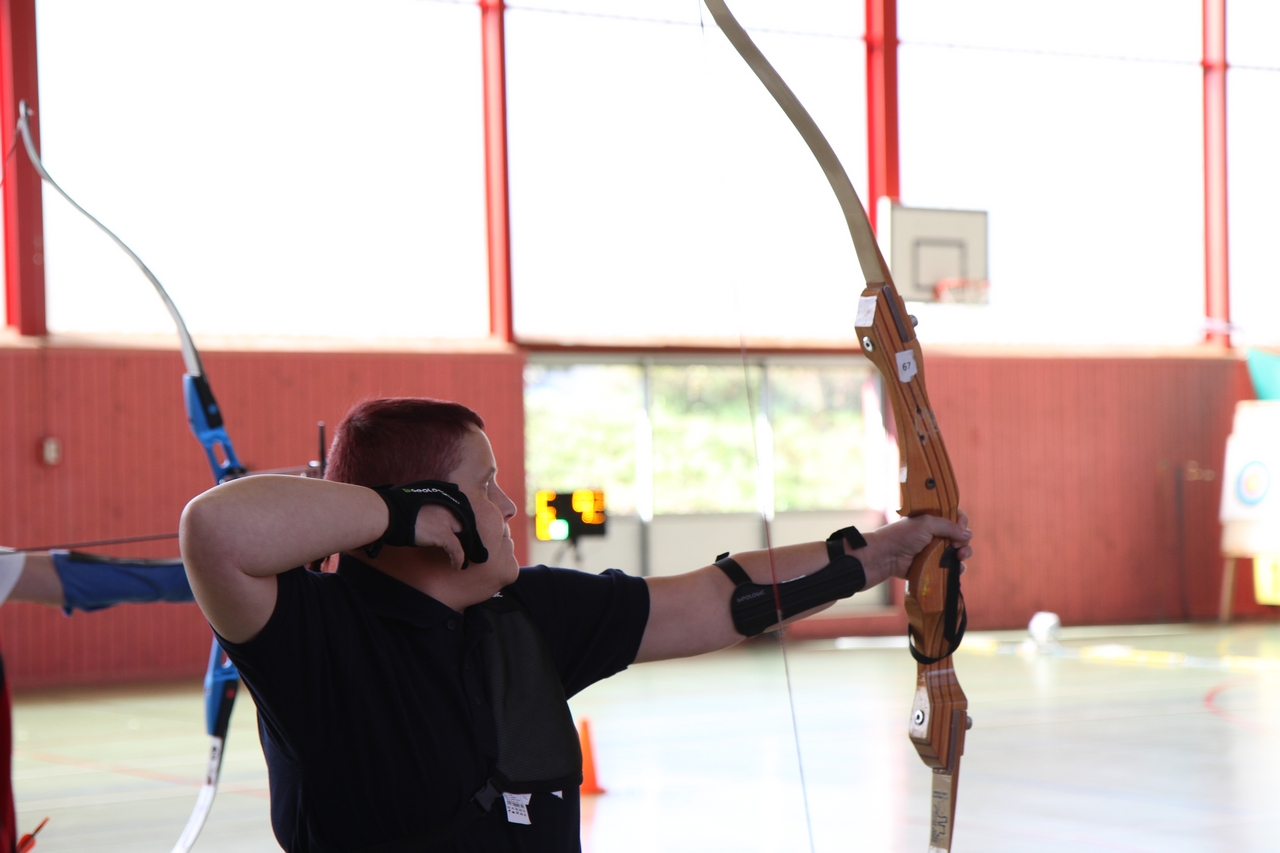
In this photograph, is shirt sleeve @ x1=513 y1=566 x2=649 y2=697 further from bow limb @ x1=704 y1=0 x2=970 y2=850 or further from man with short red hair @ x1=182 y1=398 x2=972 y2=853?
bow limb @ x1=704 y1=0 x2=970 y2=850

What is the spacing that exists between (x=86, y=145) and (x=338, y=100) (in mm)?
1547

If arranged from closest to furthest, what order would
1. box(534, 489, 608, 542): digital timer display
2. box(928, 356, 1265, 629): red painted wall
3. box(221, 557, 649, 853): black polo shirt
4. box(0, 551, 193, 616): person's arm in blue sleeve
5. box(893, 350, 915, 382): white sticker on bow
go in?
1. box(221, 557, 649, 853): black polo shirt
2. box(893, 350, 915, 382): white sticker on bow
3. box(0, 551, 193, 616): person's arm in blue sleeve
4. box(534, 489, 608, 542): digital timer display
5. box(928, 356, 1265, 629): red painted wall

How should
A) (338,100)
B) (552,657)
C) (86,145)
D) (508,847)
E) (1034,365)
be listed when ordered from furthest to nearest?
(1034,365)
(338,100)
(86,145)
(552,657)
(508,847)

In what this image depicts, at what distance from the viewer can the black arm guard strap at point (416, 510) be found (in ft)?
4.06

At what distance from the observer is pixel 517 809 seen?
1.35m

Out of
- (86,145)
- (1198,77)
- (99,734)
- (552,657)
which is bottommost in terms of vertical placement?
(99,734)

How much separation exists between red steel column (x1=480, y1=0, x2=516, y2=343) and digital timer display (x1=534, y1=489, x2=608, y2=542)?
3.87m

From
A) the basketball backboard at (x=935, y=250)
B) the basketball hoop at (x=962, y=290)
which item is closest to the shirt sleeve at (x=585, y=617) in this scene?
the basketball backboard at (x=935, y=250)

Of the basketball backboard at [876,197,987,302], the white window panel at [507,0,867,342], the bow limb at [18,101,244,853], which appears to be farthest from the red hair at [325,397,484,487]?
the basketball backboard at [876,197,987,302]

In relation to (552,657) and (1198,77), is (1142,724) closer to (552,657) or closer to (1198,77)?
(552,657)

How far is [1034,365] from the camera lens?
439 inches

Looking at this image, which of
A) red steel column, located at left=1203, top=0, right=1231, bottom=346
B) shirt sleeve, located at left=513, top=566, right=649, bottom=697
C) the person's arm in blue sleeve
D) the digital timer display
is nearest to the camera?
shirt sleeve, located at left=513, top=566, right=649, bottom=697

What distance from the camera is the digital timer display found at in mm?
5621

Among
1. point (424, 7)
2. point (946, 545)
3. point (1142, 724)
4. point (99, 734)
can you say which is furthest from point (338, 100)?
point (946, 545)
